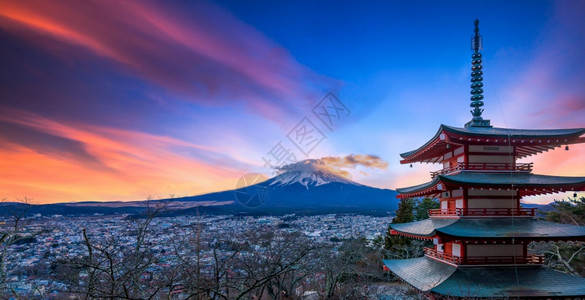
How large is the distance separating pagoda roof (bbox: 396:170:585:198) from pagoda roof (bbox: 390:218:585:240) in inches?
49.9

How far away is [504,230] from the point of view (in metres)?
11.1

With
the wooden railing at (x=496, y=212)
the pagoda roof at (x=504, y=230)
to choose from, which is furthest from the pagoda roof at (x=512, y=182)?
the pagoda roof at (x=504, y=230)

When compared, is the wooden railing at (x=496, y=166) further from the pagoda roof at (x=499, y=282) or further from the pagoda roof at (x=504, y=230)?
the pagoda roof at (x=499, y=282)

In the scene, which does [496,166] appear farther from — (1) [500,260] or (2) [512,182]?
(1) [500,260]

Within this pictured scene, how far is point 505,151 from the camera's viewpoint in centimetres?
1247

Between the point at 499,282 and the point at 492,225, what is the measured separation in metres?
1.87


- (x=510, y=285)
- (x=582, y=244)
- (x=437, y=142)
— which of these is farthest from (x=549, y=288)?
(x=582, y=244)

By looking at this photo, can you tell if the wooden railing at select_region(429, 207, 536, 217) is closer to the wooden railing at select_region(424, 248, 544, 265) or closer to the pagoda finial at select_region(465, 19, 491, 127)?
the wooden railing at select_region(424, 248, 544, 265)

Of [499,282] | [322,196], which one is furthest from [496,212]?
[322,196]

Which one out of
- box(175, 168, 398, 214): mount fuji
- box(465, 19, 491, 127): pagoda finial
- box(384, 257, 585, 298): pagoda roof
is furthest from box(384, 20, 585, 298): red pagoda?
box(175, 168, 398, 214): mount fuji

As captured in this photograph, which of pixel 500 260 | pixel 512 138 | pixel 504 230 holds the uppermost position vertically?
pixel 512 138

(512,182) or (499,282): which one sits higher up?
(512,182)

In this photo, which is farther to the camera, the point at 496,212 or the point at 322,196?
the point at 322,196

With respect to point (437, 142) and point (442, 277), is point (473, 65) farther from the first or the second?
point (442, 277)
